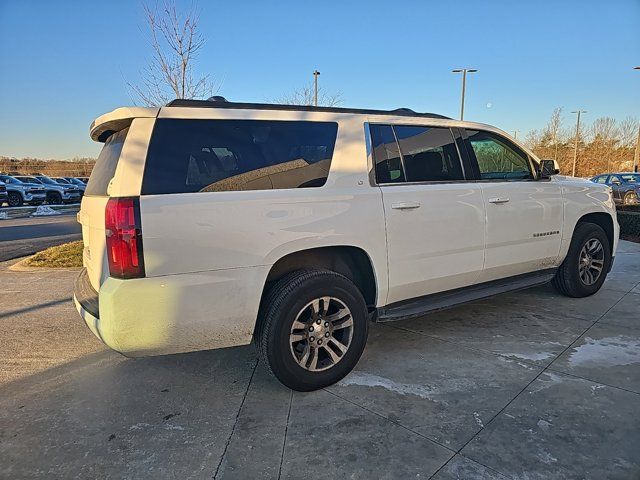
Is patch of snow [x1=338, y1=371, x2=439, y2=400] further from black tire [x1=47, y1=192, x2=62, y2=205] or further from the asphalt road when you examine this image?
black tire [x1=47, y1=192, x2=62, y2=205]

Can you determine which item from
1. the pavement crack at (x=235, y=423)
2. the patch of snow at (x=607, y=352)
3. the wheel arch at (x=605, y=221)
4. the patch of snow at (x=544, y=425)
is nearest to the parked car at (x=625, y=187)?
the wheel arch at (x=605, y=221)

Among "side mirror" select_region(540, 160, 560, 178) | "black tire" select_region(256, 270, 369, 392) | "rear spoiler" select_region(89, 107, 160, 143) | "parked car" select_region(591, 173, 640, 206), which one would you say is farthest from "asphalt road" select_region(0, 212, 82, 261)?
"parked car" select_region(591, 173, 640, 206)

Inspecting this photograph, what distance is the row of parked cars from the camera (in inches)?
866

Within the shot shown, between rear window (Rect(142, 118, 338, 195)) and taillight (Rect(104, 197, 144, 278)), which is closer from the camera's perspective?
taillight (Rect(104, 197, 144, 278))

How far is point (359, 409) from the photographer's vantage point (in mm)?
2717

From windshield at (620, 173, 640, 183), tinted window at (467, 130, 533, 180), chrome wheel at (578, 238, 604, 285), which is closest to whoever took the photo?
tinted window at (467, 130, 533, 180)

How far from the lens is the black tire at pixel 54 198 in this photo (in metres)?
24.6

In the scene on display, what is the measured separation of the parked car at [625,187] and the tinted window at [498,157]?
15.2 metres

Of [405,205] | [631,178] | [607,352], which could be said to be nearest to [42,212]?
[405,205]

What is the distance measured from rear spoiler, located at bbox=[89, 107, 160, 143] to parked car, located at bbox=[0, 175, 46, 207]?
937 inches

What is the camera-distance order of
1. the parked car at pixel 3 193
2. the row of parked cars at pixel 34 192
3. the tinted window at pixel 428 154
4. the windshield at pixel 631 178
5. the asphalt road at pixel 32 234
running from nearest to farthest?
the tinted window at pixel 428 154 → the asphalt road at pixel 32 234 → the windshield at pixel 631 178 → the parked car at pixel 3 193 → the row of parked cars at pixel 34 192

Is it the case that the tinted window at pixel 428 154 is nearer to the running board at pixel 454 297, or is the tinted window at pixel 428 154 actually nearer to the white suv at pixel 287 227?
the white suv at pixel 287 227

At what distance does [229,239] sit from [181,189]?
0.40m

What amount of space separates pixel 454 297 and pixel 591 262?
2307 millimetres
